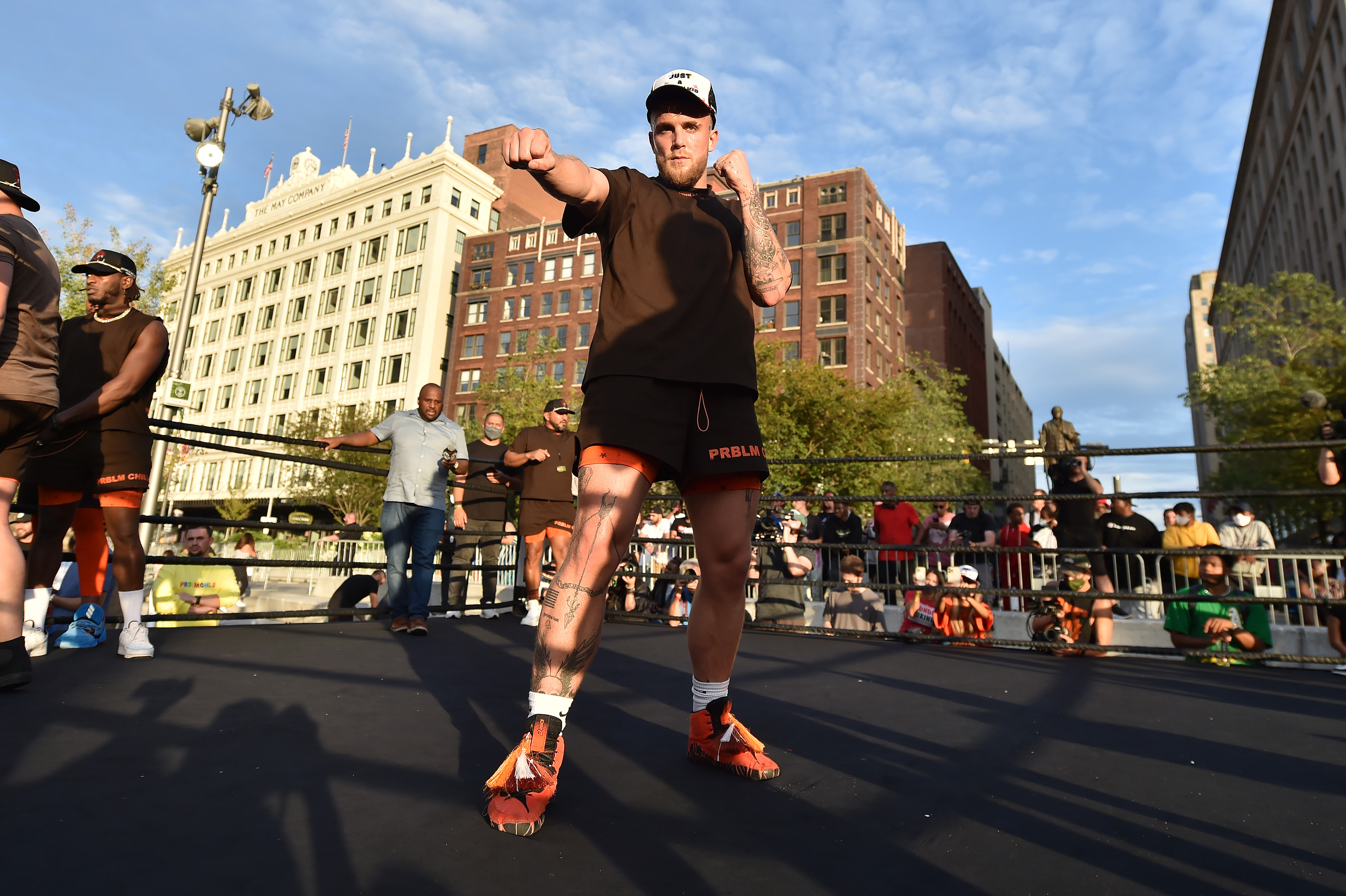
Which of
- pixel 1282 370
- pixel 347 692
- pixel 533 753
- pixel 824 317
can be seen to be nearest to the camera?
pixel 533 753

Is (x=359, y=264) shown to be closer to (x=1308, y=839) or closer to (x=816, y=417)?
(x=816, y=417)

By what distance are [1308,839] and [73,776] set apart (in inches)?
112

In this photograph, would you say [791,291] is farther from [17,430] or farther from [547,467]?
[17,430]

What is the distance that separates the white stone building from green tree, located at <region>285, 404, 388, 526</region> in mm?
3369

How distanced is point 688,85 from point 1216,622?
5573 millimetres

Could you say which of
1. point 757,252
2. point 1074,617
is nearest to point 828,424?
point 1074,617

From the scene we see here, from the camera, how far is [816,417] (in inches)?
1179

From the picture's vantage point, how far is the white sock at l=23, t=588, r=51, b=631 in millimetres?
3629

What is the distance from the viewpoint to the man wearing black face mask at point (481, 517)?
668 centimetres

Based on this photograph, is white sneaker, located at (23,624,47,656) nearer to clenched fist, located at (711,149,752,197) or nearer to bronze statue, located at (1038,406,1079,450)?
clenched fist, located at (711,149,752,197)

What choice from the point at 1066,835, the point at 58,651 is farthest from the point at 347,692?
the point at 1066,835

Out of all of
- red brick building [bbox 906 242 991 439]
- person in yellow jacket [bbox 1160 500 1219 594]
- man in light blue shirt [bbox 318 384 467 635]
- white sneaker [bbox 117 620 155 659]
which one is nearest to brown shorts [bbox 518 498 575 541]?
man in light blue shirt [bbox 318 384 467 635]

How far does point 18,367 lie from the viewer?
284cm

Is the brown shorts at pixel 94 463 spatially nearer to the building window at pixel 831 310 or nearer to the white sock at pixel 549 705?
the white sock at pixel 549 705
